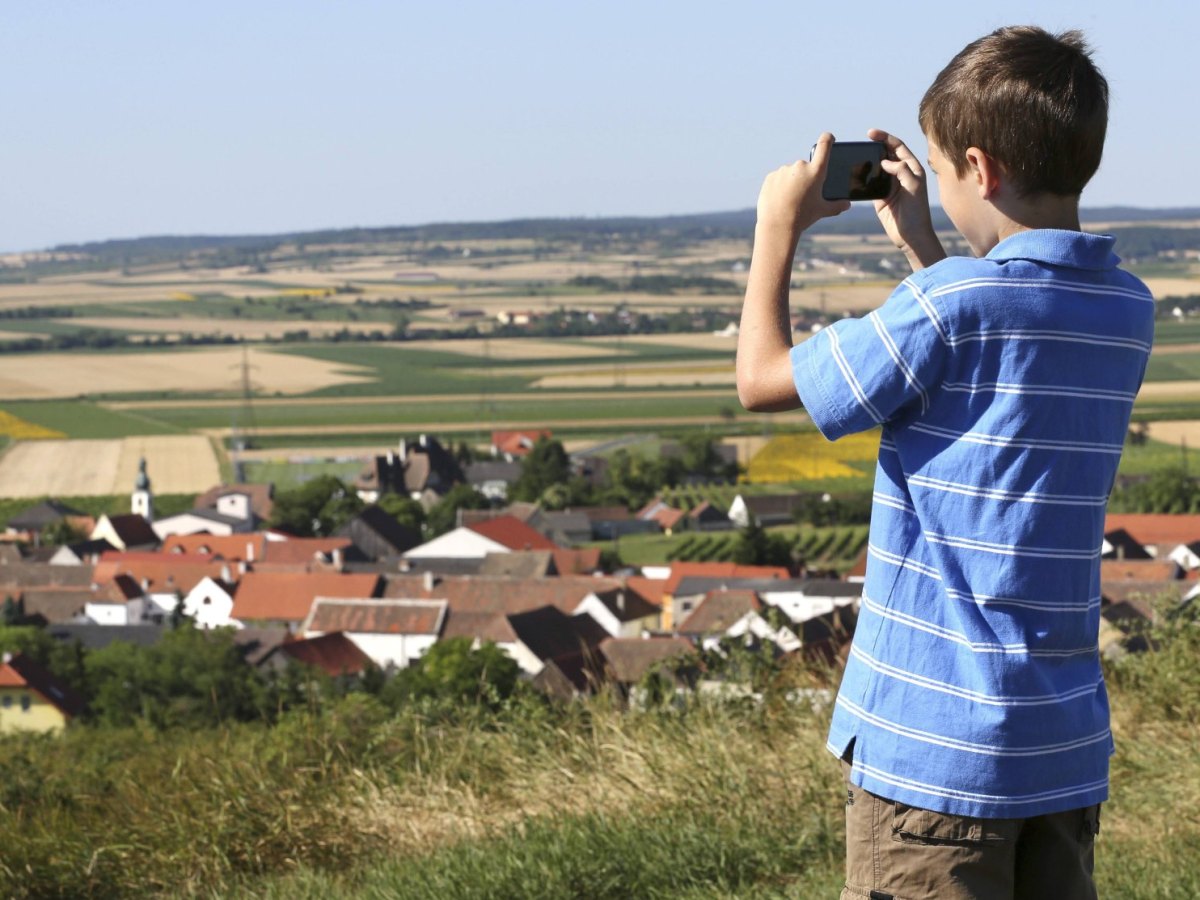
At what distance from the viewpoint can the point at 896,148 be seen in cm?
183

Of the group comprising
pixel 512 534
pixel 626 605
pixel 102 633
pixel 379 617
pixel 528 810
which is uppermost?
pixel 528 810

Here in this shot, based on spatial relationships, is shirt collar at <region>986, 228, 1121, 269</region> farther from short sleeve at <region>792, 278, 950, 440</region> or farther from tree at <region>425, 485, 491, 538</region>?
tree at <region>425, 485, 491, 538</region>

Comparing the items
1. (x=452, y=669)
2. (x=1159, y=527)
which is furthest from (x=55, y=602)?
(x=1159, y=527)

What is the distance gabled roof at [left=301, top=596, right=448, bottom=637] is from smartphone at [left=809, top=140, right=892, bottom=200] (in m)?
31.5

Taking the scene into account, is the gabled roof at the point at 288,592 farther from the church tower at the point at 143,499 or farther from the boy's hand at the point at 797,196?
the boy's hand at the point at 797,196

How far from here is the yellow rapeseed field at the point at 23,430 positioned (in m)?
66.2

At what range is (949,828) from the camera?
5.43 feet

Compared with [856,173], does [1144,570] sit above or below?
below

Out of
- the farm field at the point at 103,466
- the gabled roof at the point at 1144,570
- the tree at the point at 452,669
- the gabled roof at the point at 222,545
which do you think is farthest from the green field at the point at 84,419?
the tree at the point at 452,669

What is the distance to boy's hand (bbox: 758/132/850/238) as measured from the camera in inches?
68.1

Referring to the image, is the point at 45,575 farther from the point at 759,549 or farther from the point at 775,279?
the point at 775,279

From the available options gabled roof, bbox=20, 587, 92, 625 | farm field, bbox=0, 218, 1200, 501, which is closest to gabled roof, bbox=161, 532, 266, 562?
gabled roof, bbox=20, 587, 92, 625

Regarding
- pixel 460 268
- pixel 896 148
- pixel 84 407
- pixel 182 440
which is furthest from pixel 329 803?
pixel 460 268

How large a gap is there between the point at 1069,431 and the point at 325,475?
183 feet
